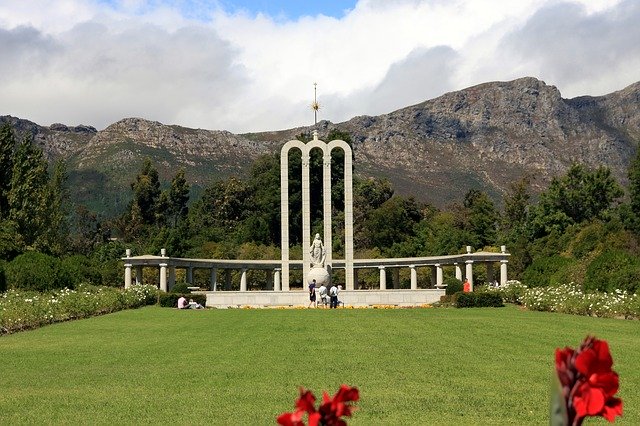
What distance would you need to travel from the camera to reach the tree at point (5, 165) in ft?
140

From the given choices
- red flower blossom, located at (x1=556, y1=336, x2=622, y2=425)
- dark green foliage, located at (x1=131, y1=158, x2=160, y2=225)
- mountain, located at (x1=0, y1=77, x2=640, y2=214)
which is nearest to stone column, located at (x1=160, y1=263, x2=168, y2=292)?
dark green foliage, located at (x1=131, y1=158, x2=160, y2=225)

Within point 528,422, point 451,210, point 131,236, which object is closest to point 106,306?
point 528,422

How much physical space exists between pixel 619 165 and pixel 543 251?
7899 cm

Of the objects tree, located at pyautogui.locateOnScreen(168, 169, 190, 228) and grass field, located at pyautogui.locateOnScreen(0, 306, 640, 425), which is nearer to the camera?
grass field, located at pyautogui.locateOnScreen(0, 306, 640, 425)

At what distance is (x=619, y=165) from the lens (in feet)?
399

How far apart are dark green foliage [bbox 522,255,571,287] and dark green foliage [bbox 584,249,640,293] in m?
5.57

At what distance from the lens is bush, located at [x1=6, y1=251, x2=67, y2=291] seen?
3136 centimetres

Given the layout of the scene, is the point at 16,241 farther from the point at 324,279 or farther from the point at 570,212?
the point at 570,212

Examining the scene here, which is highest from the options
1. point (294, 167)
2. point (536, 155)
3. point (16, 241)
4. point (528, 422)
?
point (536, 155)

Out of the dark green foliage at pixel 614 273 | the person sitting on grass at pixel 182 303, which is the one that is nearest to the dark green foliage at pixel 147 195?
the person sitting on grass at pixel 182 303

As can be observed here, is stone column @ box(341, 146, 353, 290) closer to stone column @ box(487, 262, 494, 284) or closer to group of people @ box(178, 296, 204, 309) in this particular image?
stone column @ box(487, 262, 494, 284)

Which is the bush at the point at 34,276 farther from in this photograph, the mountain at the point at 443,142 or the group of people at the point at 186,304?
the mountain at the point at 443,142

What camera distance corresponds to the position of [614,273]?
27.8m

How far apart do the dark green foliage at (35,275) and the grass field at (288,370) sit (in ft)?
37.4
